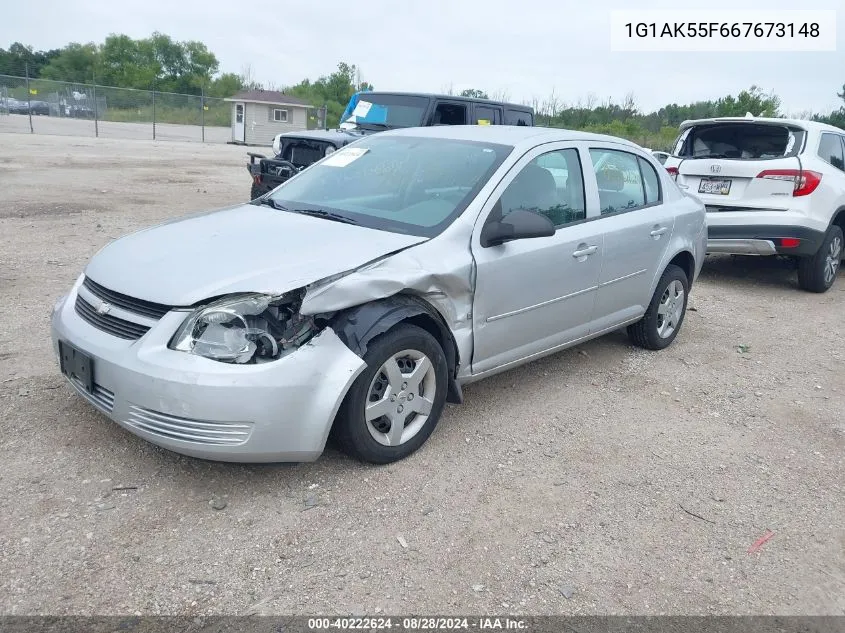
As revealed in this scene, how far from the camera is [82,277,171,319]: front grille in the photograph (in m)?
3.21

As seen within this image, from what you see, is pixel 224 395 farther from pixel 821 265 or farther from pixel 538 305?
pixel 821 265

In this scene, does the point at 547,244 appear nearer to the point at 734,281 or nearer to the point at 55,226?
the point at 734,281

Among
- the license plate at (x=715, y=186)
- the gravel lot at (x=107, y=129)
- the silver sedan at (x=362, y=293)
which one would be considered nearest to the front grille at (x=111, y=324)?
the silver sedan at (x=362, y=293)

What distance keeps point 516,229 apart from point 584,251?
0.87m

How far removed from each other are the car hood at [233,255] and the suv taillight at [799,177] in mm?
5541

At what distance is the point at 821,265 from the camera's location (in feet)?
26.6

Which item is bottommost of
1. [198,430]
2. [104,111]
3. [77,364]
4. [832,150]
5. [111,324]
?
[198,430]

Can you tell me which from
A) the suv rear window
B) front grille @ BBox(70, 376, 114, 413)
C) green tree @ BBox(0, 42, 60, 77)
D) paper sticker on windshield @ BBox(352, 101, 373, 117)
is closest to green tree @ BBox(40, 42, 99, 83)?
green tree @ BBox(0, 42, 60, 77)

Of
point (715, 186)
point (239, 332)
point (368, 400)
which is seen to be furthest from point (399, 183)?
point (715, 186)

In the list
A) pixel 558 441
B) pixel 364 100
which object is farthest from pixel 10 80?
pixel 558 441

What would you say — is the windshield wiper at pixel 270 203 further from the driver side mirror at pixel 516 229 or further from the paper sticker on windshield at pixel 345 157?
the driver side mirror at pixel 516 229

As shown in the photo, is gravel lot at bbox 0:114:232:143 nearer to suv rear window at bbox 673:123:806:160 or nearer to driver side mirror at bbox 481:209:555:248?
suv rear window at bbox 673:123:806:160

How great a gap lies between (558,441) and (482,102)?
755 cm

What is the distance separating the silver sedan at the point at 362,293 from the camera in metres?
3.12
